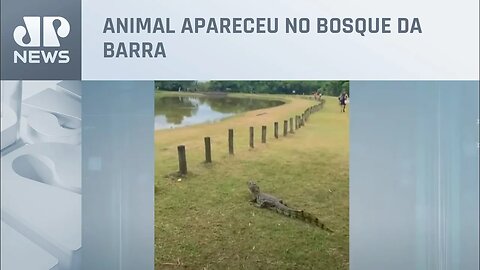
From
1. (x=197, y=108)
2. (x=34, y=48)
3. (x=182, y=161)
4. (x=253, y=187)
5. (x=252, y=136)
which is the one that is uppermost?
(x=34, y=48)

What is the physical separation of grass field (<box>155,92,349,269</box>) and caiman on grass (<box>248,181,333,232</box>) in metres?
0.02

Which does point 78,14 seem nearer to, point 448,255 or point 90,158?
point 90,158

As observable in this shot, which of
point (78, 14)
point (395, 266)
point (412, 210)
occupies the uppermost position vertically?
point (78, 14)

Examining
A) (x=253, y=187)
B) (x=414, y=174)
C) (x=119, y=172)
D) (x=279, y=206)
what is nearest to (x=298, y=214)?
(x=279, y=206)

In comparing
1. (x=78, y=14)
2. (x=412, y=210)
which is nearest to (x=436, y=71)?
(x=412, y=210)

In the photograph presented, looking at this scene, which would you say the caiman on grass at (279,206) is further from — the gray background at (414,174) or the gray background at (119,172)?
the gray background at (119,172)

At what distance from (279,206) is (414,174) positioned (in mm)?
633

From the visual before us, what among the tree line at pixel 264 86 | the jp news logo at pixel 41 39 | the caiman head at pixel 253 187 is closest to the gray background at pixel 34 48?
the jp news logo at pixel 41 39

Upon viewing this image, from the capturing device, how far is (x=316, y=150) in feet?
10.3

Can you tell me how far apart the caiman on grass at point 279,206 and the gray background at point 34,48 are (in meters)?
0.97

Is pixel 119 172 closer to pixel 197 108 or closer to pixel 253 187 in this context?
pixel 197 108

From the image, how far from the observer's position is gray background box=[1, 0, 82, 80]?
10.2ft

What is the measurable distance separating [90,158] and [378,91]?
1363 millimetres

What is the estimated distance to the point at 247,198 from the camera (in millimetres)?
3127
